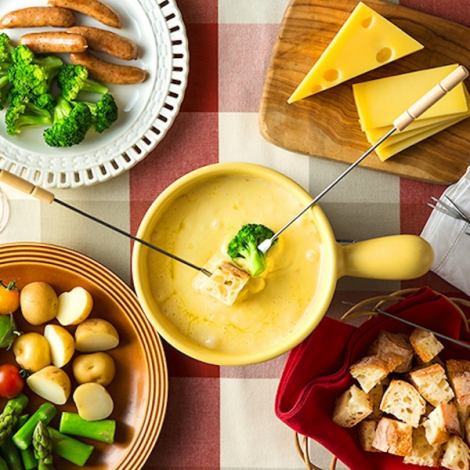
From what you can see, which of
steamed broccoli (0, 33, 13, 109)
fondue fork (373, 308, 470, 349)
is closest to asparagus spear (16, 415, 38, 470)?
steamed broccoli (0, 33, 13, 109)

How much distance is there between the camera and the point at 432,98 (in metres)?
1.08

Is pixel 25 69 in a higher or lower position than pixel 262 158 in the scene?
higher

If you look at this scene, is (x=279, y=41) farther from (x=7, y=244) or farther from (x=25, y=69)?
(x=7, y=244)

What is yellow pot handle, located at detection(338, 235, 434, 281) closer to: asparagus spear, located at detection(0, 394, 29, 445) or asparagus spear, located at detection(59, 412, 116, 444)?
asparagus spear, located at detection(59, 412, 116, 444)

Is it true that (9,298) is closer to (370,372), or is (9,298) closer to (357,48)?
(370,372)

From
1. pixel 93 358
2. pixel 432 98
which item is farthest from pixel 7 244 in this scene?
pixel 432 98

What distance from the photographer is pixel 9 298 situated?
153 centimetres

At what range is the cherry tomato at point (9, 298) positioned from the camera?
1.52 metres

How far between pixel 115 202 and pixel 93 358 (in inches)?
11.8

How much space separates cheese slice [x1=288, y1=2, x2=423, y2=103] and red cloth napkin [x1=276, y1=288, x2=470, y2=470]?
42cm

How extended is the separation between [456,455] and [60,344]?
2.43 ft

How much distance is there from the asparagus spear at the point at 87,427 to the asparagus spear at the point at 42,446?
0.13ft

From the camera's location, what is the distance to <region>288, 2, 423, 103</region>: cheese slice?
1461mm

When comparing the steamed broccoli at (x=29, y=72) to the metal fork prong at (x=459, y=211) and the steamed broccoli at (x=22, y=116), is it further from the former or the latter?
the metal fork prong at (x=459, y=211)
